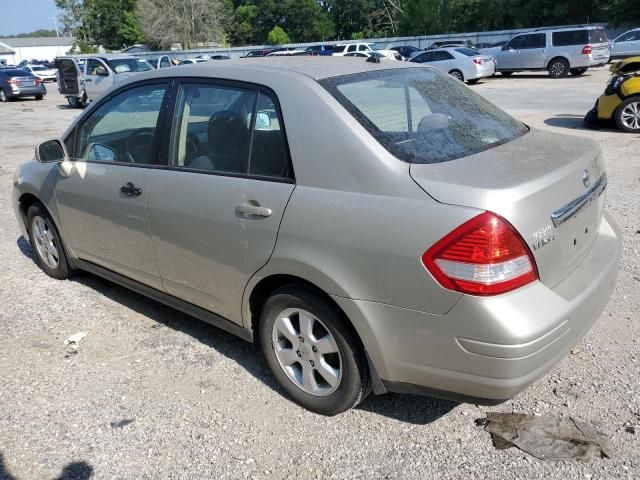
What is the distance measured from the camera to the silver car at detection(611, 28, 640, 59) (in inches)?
1154

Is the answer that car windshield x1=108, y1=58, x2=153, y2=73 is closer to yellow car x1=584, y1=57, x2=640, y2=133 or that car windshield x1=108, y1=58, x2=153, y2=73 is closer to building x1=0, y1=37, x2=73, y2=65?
yellow car x1=584, y1=57, x2=640, y2=133

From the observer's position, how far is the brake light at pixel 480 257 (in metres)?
2.30

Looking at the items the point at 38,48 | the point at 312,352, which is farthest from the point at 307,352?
the point at 38,48

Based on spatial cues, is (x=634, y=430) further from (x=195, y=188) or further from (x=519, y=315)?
(x=195, y=188)

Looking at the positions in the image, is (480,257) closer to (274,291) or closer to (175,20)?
(274,291)

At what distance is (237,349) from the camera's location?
12.4 feet

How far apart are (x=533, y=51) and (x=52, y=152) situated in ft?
82.1

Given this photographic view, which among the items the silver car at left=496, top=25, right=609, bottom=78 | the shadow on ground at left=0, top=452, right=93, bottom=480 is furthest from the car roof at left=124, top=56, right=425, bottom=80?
the silver car at left=496, top=25, right=609, bottom=78

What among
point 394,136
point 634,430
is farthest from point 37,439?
point 634,430

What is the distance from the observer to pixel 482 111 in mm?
3363

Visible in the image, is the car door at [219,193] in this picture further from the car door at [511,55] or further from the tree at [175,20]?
the tree at [175,20]

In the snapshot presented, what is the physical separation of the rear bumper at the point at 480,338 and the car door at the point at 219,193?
646mm

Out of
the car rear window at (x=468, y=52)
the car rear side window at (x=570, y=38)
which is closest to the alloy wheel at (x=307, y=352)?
the car rear window at (x=468, y=52)

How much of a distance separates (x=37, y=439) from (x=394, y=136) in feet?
7.64
